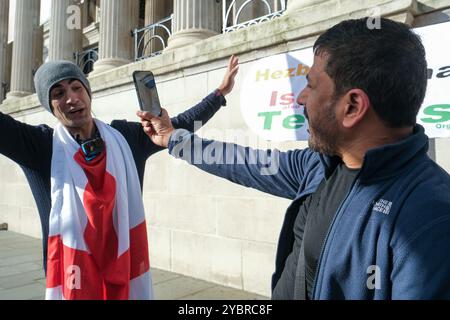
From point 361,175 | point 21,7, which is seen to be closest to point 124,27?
point 21,7

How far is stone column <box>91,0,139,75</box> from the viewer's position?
25.4 ft

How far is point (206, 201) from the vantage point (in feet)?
17.7

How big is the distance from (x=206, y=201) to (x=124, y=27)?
4565 millimetres

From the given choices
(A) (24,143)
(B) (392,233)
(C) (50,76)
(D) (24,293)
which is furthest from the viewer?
(D) (24,293)

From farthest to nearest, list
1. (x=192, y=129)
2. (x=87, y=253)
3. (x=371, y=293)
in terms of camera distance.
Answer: (x=192, y=129), (x=87, y=253), (x=371, y=293)

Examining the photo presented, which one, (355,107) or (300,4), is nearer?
(355,107)

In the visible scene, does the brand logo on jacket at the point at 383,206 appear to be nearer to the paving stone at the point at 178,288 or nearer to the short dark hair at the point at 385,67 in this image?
the short dark hair at the point at 385,67

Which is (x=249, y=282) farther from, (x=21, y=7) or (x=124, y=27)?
(x=21, y=7)

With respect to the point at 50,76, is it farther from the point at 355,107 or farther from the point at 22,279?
the point at 22,279

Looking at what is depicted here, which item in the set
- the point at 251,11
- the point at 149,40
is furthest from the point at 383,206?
the point at 251,11

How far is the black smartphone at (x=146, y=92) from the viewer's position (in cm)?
188

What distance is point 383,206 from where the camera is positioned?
3.50ft

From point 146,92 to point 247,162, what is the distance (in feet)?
2.07

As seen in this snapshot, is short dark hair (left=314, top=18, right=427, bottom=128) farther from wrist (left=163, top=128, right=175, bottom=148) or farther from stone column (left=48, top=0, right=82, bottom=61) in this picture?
stone column (left=48, top=0, right=82, bottom=61)
